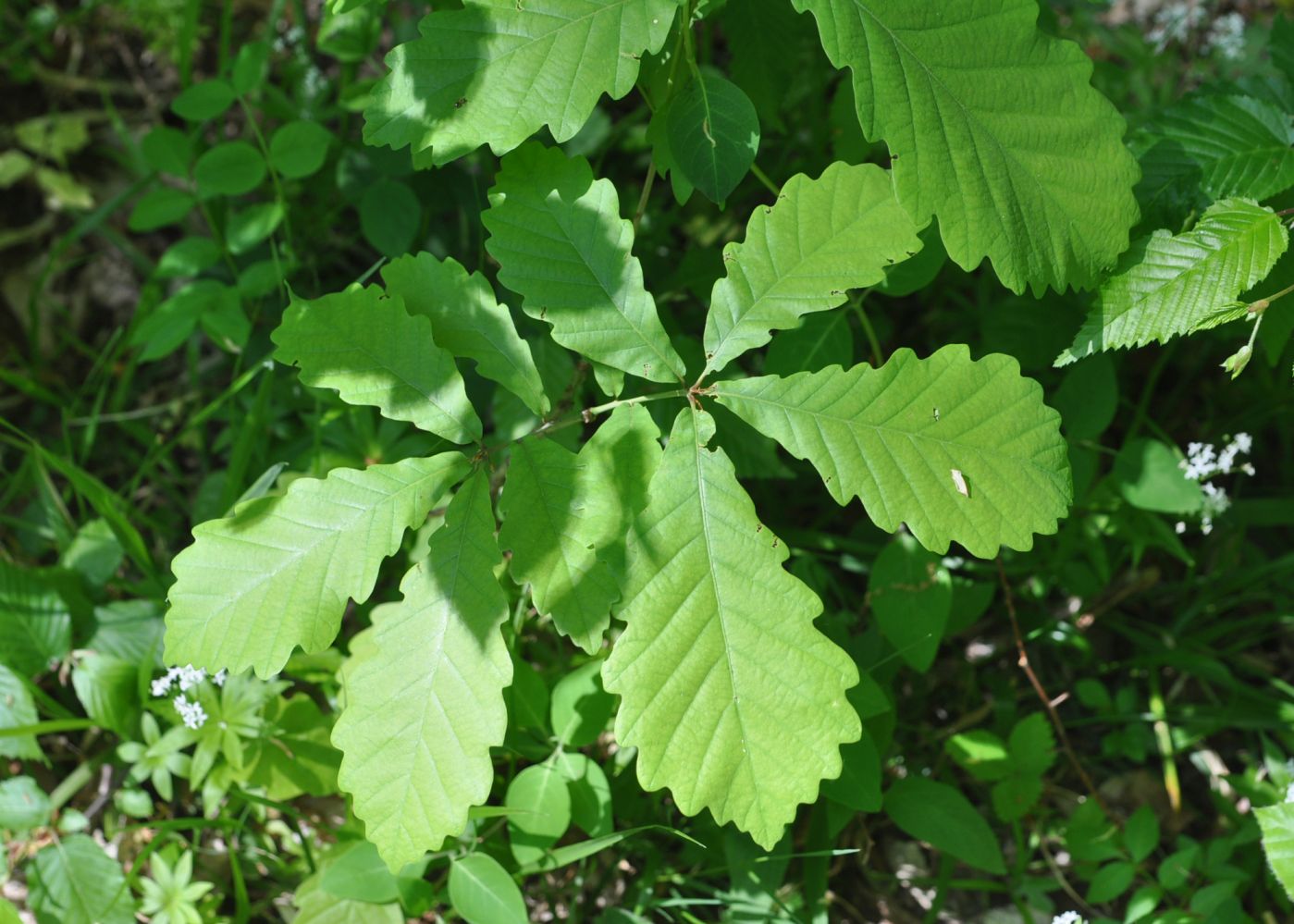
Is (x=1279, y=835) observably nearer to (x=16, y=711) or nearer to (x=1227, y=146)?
(x=1227, y=146)

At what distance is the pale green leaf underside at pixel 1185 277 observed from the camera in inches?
55.4

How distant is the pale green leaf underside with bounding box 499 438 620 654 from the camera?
53.6 inches

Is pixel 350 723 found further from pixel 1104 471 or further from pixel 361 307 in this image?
pixel 1104 471

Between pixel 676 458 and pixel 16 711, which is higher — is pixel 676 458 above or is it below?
above

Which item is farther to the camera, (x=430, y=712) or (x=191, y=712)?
(x=191, y=712)

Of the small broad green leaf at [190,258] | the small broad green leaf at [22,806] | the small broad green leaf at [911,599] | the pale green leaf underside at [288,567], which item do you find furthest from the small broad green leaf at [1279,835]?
the small broad green leaf at [190,258]

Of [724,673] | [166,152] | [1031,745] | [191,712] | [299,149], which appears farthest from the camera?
[166,152]

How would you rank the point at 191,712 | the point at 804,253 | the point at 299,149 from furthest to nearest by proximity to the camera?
the point at 299,149 < the point at 191,712 < the point at 804,253

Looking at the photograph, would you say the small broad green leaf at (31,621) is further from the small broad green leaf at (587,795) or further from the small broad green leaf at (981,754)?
the small broad green leaf at (981,754)

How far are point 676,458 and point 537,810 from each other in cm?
72

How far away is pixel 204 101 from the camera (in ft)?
7.14

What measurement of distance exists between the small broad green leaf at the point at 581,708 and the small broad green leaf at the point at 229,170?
129cm

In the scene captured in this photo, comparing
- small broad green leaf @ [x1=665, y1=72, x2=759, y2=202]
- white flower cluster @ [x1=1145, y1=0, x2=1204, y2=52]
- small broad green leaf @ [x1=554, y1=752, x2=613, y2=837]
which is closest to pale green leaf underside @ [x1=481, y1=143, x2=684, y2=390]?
small broad green leaf @ [x1=665, y1=72, x2=759, y2=202]

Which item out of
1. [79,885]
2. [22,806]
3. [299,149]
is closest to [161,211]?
[299,149]
